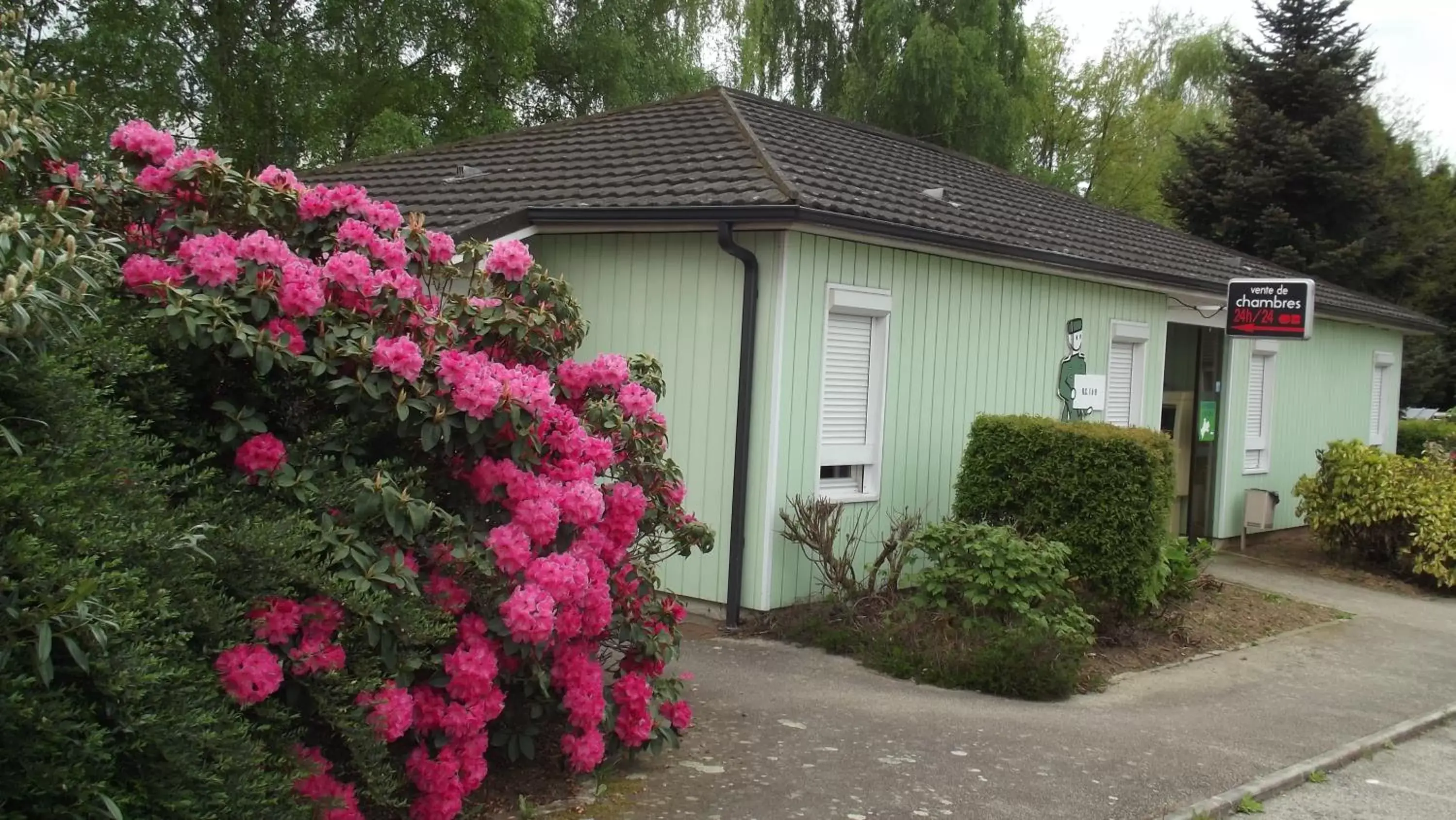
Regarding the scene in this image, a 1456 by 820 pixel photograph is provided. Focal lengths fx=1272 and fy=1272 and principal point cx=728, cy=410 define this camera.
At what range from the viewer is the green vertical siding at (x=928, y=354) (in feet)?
30.8

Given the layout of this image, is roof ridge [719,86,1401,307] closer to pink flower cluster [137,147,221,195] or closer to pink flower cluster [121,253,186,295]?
pink flower cluster [137,147,221,195]

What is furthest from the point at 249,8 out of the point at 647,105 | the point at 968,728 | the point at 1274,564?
the point at 968,728

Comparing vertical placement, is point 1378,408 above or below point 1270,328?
below

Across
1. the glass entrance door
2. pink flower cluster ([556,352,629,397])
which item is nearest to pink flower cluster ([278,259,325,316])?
pink flower cluster ([556,352,629,397])

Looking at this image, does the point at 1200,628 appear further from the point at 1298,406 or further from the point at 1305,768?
the point at 1298,406

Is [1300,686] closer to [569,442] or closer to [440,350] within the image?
[569,442]

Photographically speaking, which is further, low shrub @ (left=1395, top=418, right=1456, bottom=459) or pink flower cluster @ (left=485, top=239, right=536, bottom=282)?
low shrub @ (left=1395, top=418, right=1456, bottom=459)

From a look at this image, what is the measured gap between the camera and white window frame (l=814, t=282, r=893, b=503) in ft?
32.4

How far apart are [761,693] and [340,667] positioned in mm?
3545

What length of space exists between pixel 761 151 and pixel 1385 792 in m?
6.54

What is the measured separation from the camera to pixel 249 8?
22.7m

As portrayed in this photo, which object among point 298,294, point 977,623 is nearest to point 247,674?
point 298,294

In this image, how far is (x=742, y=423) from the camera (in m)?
9.27

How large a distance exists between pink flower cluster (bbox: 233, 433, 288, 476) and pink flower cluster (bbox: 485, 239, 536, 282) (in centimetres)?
158
